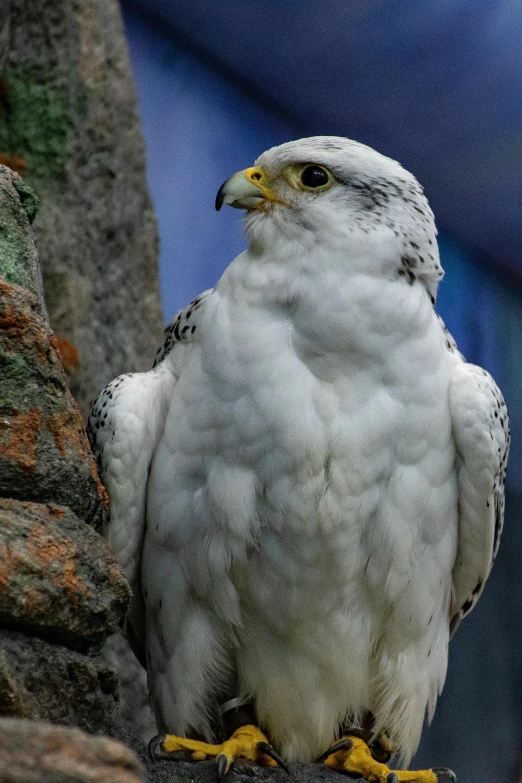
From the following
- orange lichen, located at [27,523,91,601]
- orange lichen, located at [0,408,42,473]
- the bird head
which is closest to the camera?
orange lichen, located at [27,523,91,601]

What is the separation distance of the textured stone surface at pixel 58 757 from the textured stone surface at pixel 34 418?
77cm

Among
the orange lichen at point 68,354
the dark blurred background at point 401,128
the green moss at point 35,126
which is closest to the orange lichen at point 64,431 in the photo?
the orange lichen at point 68,354

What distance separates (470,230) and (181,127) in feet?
5.57

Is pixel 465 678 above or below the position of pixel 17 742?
below

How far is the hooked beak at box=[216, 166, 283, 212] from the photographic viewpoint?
2.79 metres

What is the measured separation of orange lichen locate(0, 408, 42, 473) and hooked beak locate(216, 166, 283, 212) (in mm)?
969

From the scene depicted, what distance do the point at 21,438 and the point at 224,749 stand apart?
1117mm

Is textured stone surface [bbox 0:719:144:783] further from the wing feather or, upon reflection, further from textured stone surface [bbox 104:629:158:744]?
textured stone surface [bbox 104:629:158:744]

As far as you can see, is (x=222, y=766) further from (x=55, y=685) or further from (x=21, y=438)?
(x=21, y=438)

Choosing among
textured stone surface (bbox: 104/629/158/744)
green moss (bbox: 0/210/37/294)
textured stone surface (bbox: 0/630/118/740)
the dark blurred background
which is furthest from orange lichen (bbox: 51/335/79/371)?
textured stone surface (bbox: 0/630/118/740)

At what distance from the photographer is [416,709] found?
112 inches

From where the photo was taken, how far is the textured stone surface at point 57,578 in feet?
6.31

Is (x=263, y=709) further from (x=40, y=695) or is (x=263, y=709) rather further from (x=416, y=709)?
(x=40, y=695)

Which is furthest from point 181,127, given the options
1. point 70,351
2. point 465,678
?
point 465,678
